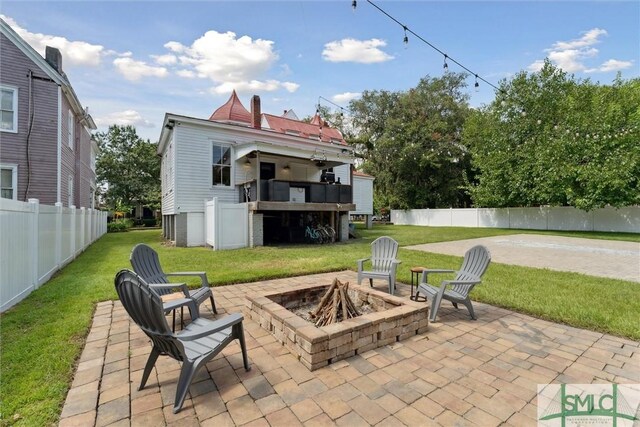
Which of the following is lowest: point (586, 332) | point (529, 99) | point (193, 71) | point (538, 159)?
point (586, 332)

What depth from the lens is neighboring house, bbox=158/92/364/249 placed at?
12.3m

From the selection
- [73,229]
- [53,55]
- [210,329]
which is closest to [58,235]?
[73,229]

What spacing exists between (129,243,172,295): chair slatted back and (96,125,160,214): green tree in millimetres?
30587

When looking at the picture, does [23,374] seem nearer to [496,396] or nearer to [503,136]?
[496,396]

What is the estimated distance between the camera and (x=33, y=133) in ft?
35.8

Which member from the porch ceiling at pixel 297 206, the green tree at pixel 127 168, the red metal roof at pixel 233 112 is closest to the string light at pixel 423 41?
the porch ceiling at pixel 297 206

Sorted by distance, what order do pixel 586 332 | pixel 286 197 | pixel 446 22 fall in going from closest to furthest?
pixel 586 332 → pixel 446 22 → pixel 286 197

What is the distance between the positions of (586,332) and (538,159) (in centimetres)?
2059

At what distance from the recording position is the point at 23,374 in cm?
277

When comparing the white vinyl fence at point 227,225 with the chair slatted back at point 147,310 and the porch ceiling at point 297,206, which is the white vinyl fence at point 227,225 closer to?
the porch ceiling at point 297,206

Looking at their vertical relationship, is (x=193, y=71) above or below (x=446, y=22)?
above

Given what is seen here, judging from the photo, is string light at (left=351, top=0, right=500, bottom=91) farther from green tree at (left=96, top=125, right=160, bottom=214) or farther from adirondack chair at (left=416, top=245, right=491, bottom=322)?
green tree at (left=96, top=125, right=160, bottom=214)

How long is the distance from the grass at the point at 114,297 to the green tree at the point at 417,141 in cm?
2161

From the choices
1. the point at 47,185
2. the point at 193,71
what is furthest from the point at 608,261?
the point at 47,185
